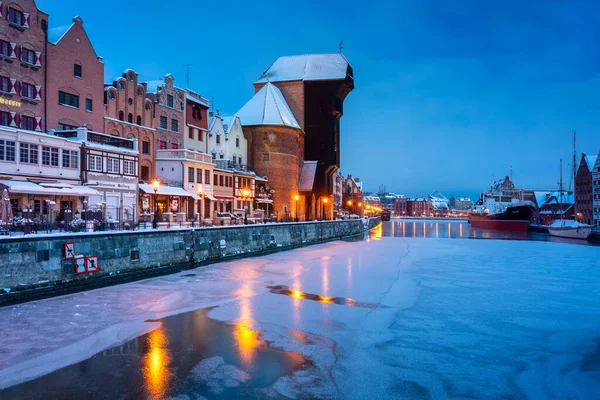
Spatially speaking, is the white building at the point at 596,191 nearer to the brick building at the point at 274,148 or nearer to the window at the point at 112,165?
the brick building at the point at 274,148

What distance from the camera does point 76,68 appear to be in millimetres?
36375

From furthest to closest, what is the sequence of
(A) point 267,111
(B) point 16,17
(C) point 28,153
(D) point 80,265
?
(A) point 267,111, (B) point 16,17, (C) point 28,153, (D) point 80,265

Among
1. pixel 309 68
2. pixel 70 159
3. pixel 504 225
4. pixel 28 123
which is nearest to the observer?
pixel 28 123

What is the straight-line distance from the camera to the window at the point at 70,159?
32094 mm

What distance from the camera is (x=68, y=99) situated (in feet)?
116

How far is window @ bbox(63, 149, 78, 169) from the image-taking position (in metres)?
32.1

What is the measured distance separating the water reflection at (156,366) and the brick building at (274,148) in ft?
177

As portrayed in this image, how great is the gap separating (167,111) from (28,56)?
15.1 m

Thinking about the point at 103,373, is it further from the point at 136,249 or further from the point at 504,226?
the point at 504,226

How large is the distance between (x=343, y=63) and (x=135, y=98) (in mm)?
42981

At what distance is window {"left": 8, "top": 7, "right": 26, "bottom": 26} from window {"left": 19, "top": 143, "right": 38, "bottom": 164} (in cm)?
900

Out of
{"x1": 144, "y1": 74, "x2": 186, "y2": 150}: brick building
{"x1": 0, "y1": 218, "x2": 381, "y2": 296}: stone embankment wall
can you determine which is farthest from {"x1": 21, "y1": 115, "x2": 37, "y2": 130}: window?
{"x1": 0, "y1": 218, "x2": 381, "y2": 296}: stone embankment wall

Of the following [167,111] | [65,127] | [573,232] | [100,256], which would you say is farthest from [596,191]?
[100,256]

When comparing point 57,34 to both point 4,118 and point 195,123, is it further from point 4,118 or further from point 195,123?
point 195,123
